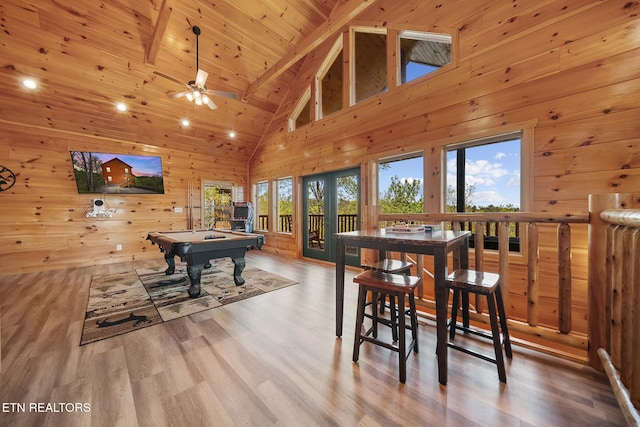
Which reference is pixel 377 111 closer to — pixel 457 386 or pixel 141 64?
pixel 457 386

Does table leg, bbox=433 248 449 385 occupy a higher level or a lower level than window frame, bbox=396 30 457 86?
lower

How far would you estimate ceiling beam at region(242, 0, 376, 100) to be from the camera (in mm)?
3371

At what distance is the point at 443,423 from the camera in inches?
50.3

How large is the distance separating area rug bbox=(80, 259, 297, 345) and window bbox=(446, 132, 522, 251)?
292 centimetres

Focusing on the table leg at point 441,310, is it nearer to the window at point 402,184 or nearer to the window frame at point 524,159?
the window frame at point 524,159

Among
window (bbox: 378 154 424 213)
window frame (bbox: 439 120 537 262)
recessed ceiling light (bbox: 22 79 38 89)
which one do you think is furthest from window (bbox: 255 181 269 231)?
window frame (bbox: 439 120 537 262)

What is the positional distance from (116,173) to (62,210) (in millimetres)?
1210

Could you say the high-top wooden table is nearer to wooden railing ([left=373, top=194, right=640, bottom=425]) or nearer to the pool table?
wooden railing ([left=373, top=194, right=640, bottom=425])

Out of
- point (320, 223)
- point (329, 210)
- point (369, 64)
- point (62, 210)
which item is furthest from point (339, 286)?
point (62, 210)

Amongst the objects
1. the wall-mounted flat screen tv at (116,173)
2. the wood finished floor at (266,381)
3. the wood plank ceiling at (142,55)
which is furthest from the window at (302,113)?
the wood finished floor at (266,381)

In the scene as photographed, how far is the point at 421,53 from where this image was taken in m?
3.83

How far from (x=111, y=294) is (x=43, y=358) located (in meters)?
1.64

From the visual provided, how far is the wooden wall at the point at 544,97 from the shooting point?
7.82 feet

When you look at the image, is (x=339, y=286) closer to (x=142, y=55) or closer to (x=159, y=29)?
(x=159, y=29)
